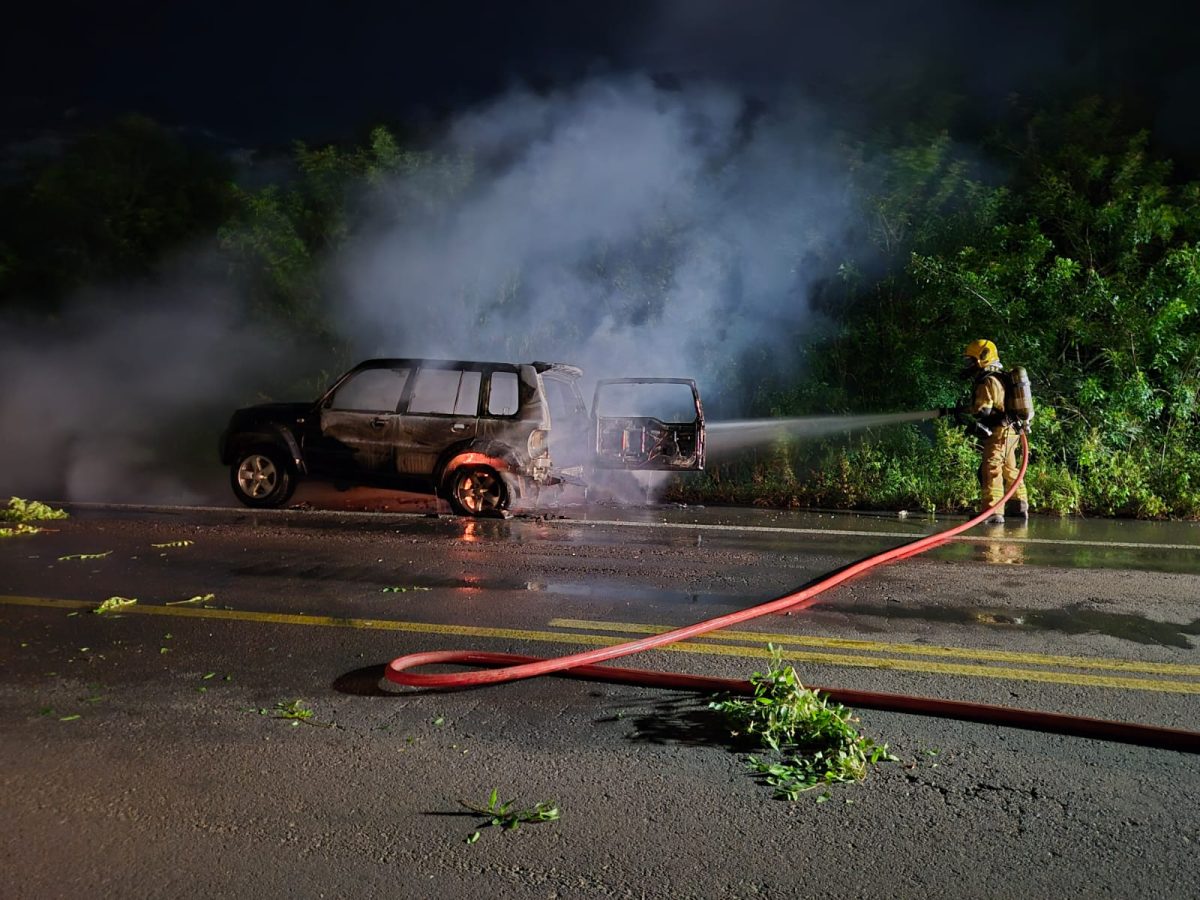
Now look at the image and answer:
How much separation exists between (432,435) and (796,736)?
7.44 m

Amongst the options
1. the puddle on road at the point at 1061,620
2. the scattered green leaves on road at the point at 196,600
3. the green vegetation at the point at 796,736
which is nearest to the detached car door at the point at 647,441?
the puddle on road at the point at 1061,620

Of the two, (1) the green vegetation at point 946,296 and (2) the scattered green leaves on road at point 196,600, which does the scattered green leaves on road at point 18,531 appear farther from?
(1) the green vegetation at point 946,296

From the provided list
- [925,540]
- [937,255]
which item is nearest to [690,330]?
[937,255]

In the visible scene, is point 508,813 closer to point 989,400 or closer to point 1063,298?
point 989,400

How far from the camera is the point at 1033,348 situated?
12.8 meters

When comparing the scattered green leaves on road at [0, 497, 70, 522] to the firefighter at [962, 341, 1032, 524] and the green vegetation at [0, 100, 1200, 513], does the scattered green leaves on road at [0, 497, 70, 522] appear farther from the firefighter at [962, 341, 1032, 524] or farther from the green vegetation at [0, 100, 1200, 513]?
the firefighter at [962, 341, 1032, 524]

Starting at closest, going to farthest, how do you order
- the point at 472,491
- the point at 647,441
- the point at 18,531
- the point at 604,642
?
the point at 604,642 → the point at 18,531 → the point at 472,491 → the point at 647,441

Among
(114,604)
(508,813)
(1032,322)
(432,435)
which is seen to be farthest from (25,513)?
(1032,322)

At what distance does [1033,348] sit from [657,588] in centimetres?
863

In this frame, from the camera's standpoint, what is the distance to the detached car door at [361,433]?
1060cm

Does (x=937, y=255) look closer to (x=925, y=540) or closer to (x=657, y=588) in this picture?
(x=925, y=540)

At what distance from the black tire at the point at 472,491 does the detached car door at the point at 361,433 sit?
0.74 meters

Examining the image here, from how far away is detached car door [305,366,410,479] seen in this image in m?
10.6

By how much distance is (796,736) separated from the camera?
361 centimetres
